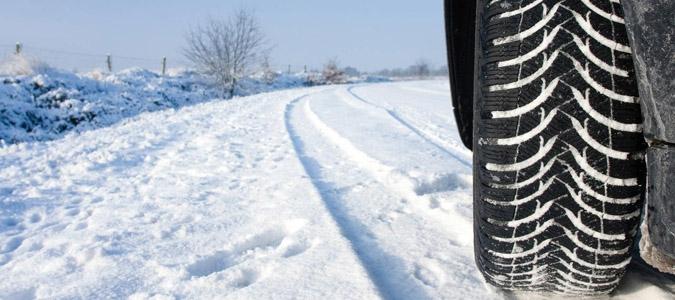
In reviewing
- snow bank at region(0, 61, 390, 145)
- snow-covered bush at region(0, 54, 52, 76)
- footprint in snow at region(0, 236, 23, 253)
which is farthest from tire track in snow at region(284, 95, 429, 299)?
snow-covered bush at region(0, 54, 52, 76)

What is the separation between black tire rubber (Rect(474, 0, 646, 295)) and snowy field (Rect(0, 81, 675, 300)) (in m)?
0.23

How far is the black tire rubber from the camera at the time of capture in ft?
2.75

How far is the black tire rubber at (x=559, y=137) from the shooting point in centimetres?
84

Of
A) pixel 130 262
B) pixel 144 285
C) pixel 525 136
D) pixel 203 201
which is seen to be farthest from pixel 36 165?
pixel 525 136

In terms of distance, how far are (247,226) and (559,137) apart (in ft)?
3.91

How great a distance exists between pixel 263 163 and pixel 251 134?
1.56 m

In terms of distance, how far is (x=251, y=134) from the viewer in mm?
4469

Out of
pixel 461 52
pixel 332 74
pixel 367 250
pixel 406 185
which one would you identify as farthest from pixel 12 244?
pixel 332 74

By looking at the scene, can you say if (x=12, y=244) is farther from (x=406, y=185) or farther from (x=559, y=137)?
(x=559, y=137)

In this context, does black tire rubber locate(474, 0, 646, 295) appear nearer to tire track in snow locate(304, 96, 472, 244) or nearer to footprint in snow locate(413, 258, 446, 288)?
footprint in snow locate(413, 258, 446, 288)

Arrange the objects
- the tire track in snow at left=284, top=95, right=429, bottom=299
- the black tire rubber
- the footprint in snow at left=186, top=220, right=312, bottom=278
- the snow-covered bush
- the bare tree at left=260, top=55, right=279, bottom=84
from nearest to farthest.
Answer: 1. the black tire rubber
2. the tire track in snow at left=284, top=95, right=429, bottom=299
3. the footprint in snow at left=186, top=220, right=312, bottom=278
4. the snow-covered bush
5. the bare tree at left=260, top=55, right=279, bottom=84

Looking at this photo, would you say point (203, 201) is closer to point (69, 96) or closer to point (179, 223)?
point (179, 223)

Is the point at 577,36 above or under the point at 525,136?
above

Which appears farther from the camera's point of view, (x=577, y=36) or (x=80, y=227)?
(x=80, y=227)
